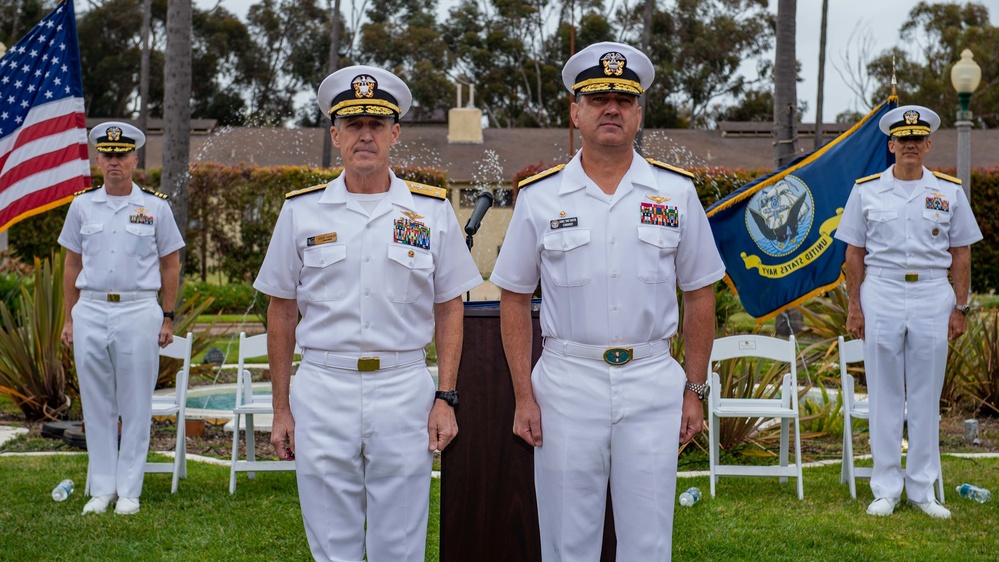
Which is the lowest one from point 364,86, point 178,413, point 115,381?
point 178,413

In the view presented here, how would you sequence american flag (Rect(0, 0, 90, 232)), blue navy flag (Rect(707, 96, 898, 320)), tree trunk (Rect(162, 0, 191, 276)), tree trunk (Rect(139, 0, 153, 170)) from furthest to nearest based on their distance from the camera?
tree trunk (Rect(139, 0, 153, 170)) → tree trunk (Rect(162, 0, 191, 276)) → blue navy flag (Rect(707, 96, 898, 320)) → american flag (Rect(0, 0, 90, 232))

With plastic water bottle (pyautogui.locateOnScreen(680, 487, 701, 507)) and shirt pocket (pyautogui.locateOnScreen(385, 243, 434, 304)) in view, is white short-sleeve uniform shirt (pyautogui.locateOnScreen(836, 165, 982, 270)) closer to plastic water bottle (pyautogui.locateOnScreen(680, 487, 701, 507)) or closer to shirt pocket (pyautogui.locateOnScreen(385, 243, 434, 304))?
plastic water bottle (pyautogui.locateOnScreen(680, 487, 701, 507))

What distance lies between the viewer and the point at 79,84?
25.0 feet

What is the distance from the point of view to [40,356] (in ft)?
31.0

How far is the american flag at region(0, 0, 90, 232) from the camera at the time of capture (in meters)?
7.13

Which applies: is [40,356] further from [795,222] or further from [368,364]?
[368,364]

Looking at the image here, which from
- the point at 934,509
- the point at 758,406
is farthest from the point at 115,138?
the point at 934,509

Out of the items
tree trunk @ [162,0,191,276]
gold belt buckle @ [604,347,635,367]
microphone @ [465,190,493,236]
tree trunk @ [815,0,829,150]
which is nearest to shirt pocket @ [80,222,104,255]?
microphone @ [465,190,493,236]

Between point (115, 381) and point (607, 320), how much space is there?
3.97m

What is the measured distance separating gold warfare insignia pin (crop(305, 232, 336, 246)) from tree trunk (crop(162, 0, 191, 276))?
28.6 ft

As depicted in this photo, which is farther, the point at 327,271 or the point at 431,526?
the point at 431,526

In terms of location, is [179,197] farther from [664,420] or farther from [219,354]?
[664,420]

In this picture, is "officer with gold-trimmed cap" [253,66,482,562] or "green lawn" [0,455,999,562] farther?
"green lawn" [0,455,999,562]

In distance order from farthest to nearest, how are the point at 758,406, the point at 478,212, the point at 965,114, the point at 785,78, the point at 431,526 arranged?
the point at 785,78 < the point at 965,114 < the point at 758,406 < the point at 431,526 < the point at 478,212
